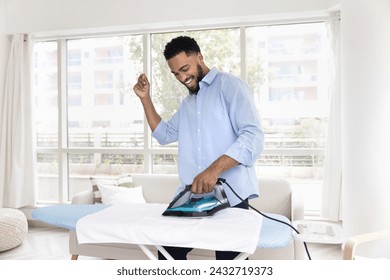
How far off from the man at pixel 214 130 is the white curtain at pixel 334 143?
2035 millimetres

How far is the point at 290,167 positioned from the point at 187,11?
173cm

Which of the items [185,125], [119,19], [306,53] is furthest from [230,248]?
[119,19]

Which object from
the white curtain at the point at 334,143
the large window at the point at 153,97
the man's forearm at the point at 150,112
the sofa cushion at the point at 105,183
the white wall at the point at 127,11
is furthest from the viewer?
the large window at the point at 153,97

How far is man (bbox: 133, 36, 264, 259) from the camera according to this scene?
142 centimetres

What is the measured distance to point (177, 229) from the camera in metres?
1.33

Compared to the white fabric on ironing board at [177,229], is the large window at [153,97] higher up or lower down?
higher up

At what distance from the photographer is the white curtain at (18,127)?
4.09 m

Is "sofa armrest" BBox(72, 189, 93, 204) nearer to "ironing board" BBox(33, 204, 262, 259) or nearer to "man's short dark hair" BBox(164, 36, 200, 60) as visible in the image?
"ironing board" BBox(33, 204, 262, 259)

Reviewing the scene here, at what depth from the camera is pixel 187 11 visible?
3.62 metres

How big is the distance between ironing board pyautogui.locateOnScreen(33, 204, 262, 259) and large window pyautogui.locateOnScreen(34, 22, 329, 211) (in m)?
2.34

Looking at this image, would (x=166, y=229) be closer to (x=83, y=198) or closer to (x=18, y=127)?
(x=83, y=198)

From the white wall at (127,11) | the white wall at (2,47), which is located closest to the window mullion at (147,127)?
the white wall at (127,11)

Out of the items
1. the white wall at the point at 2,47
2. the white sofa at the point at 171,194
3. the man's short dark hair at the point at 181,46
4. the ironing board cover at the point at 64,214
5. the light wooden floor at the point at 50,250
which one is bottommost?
the light wooden floor at the point at 50,250

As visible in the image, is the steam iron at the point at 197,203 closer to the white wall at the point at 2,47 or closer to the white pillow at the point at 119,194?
the white pillow at the point at 119,194
